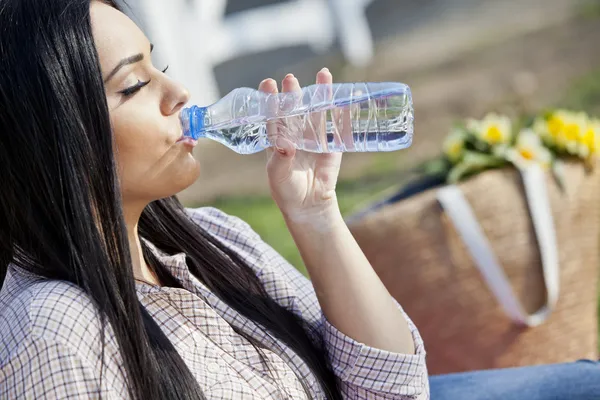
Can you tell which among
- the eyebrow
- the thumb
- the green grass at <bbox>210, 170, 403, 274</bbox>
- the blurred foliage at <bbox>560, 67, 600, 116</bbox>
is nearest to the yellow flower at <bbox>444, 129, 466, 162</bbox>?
the thumb

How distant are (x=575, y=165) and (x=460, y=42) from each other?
4375 mm

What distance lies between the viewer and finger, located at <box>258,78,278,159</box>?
180 centimetres

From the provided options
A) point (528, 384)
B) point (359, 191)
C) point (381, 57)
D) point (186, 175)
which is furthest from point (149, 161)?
point (381, 57)

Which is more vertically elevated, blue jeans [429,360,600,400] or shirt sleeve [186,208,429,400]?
shirt sleeve [186,208,429,400]

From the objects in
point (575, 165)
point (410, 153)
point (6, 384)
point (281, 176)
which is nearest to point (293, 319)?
point (281, 176)

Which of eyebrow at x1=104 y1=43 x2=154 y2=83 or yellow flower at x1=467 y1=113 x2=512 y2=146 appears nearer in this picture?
eyebrow at x1=104 y1=43 x2=154 y2=83

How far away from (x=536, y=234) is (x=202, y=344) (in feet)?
4.48

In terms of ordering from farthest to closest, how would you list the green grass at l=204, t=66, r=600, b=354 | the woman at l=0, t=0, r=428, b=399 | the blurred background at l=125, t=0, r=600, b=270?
the blurred background at l=125, t=0, r=600, b=270 → the green grass at l=204, t=66, r=600, b=354 → the woman at l=0, t=0, r=428, b=399

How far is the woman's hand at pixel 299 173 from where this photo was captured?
5.91 ft

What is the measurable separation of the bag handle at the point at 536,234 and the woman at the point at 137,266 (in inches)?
29.0


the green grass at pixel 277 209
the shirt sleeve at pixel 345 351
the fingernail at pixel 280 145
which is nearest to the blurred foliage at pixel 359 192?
the green grass at pixel 277 209

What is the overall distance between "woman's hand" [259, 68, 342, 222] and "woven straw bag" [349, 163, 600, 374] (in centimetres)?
85

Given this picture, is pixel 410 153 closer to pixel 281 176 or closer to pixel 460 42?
pixel 460 42

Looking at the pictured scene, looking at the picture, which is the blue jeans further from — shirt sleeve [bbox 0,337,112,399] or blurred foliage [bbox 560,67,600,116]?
blurred foliage [bbox 560,67,600,116]
